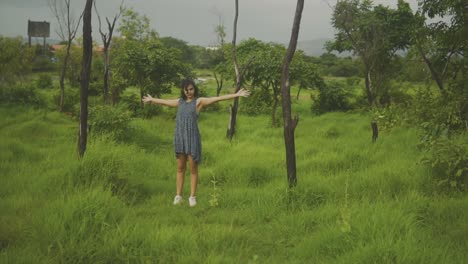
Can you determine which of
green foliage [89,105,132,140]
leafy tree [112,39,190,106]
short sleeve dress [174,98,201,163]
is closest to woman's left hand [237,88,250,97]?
short sleeve dress [174,98,201,163]

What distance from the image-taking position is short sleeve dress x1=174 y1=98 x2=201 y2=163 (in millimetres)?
6133

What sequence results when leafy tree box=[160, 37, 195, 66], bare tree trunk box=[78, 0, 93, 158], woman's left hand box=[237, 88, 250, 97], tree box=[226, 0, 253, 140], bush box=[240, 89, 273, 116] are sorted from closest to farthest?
woman's left hand box=[237, 88, 250, 97] → bare tree trunk box=[78, 0, 93, 158] → tree box=[226, 0, 253, 140] → bush box=[240, 89, 273, 116] → leafy tree box=[160, 37, 195, 66]

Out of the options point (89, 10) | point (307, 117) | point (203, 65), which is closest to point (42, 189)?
point (89, 10)

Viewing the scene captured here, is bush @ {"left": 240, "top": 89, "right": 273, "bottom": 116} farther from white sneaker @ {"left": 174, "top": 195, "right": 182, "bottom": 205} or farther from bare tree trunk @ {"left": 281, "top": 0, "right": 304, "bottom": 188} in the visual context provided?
white sneaker @ {"left": 174, "top": 195, "right": 182, "bottom": 205}

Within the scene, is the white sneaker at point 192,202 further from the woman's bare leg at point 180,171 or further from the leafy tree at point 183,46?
the leafy tree at point 183,46

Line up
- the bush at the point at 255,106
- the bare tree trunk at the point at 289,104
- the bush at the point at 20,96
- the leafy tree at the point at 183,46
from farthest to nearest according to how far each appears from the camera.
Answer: the leafy tree at the point at 183,46 → the bush at the point at 255,106 → the bush at the point at 20,96 → the bare tree trunk at the point at 289,104

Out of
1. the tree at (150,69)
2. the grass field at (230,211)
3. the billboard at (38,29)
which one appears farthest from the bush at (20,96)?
the billboard at (38,29)

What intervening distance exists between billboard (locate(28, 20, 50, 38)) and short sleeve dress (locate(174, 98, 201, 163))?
63711 mm

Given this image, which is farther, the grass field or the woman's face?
the woman's face

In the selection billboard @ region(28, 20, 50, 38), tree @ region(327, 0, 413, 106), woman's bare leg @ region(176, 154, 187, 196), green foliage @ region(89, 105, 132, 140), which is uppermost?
billboard @ region(28, 20, 50, 38)

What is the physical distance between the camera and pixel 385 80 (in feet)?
65.8

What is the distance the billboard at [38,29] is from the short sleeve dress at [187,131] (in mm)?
63711

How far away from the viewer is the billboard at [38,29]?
203ft

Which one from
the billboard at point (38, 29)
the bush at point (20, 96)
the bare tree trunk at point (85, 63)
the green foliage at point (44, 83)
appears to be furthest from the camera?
the billboard at point (38, 29)
